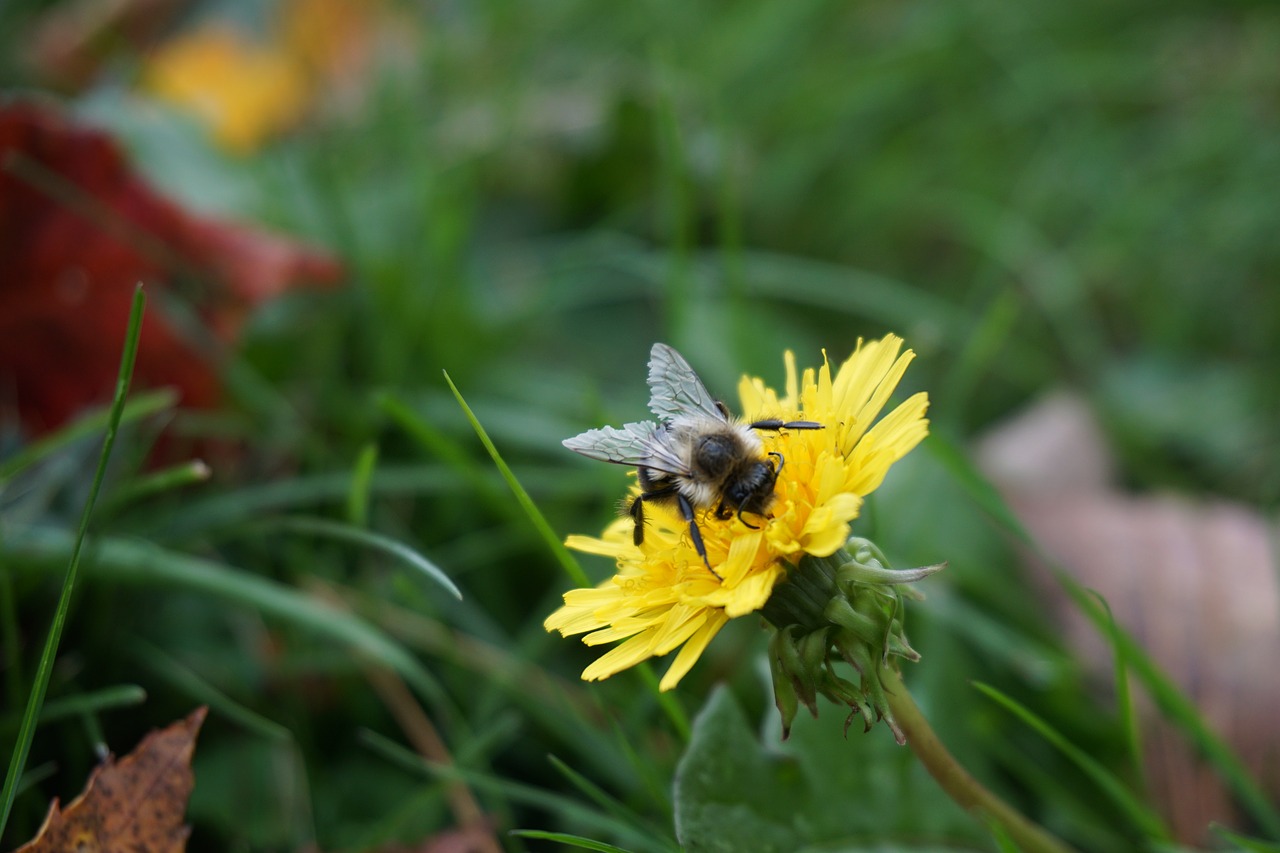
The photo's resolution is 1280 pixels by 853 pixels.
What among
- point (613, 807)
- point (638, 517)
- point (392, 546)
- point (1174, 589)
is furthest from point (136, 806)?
point (1174, 589)

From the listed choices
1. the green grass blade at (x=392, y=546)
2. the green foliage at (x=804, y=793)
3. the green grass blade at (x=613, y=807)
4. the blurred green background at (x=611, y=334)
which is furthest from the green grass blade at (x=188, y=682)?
the green foliage at (x=804, y=793)

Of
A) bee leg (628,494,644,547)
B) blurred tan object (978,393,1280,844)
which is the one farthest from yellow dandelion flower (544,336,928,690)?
blurred tan object (978,393,1280,844)

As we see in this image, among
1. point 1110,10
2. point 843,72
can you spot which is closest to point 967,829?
point 843,72

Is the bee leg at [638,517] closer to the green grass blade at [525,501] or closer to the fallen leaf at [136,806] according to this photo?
the green grass blade at [525,501]

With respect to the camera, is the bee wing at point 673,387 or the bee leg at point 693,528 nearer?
the bee leg at point 693,528

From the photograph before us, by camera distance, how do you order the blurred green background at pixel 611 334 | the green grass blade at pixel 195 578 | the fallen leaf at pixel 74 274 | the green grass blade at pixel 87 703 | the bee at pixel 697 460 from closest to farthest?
the bee at pixel 697 460 → the green grass blade at pixel 87 703 → the green grass blade at pixel 195 578 → the blurred green background at pixel 611 334 → the fallen leaf at pixel 74 274

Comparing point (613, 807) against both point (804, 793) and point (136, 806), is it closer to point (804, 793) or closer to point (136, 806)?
point (804, 793)
